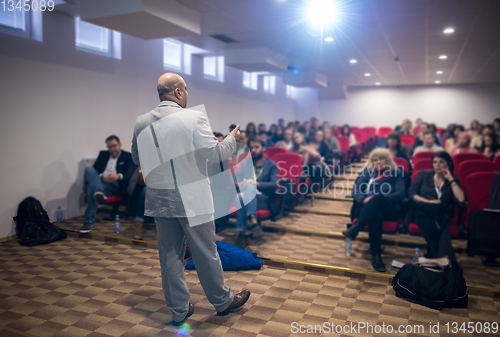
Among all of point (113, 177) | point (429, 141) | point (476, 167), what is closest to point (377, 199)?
point (476, 167)

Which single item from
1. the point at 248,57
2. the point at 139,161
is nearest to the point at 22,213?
the point at 139,161

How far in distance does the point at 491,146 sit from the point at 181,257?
583cm

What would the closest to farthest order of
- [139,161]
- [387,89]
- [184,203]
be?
[184,203] → [139,161] → [387,89]

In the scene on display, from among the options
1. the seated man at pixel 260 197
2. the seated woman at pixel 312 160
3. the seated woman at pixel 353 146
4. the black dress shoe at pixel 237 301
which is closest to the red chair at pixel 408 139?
the seated woman at pixel 353 146

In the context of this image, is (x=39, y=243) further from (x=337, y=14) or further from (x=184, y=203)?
(x=337, y=14)

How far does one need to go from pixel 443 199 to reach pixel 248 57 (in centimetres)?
561

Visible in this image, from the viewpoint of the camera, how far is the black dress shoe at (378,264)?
3483mm

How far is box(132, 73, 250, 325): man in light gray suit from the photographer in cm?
223

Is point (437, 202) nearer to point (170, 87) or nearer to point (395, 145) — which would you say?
point (395, 145)

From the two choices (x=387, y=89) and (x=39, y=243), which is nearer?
(x=39, y=243)

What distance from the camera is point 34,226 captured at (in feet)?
14.5

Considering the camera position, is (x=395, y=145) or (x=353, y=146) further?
(x=353, y=146)

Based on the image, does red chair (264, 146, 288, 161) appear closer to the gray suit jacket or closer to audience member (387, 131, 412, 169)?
audience member (387, 131, 412, 169)

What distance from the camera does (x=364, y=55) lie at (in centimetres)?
882
